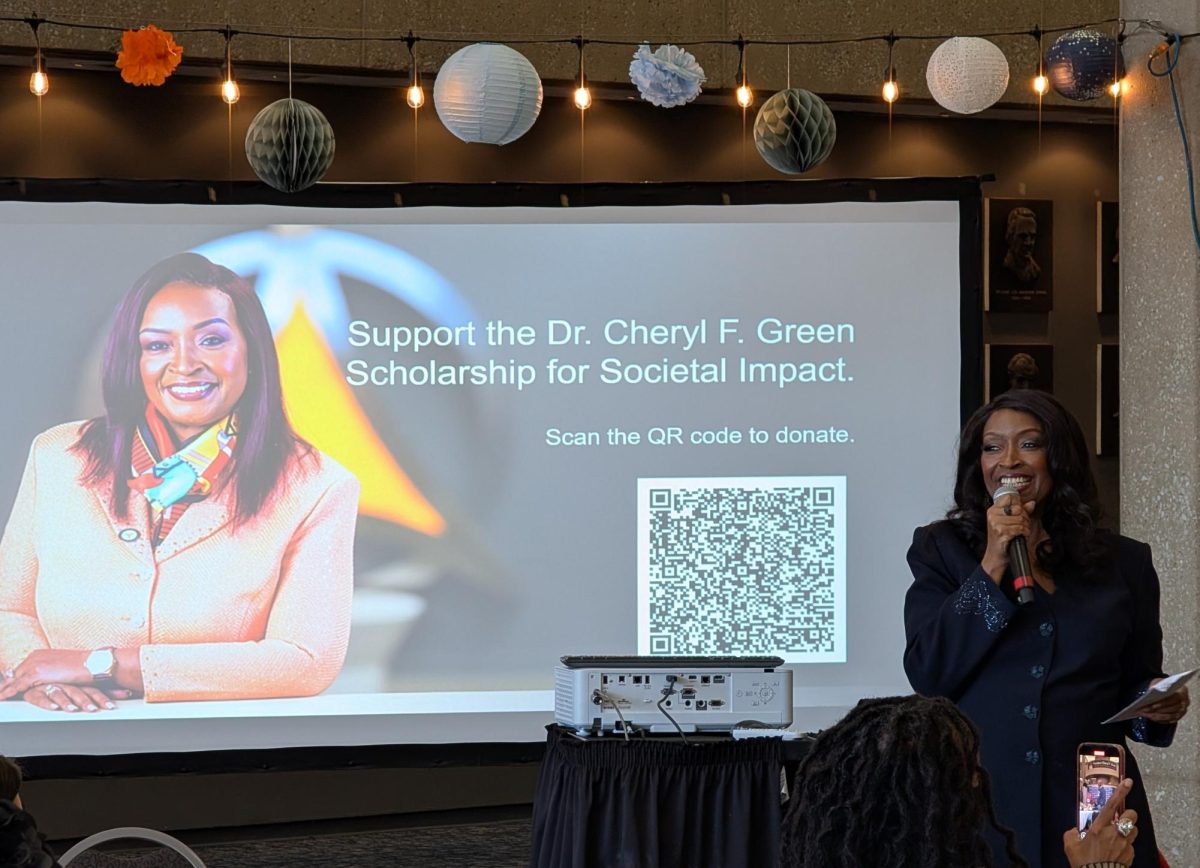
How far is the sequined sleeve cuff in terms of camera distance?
2.27m

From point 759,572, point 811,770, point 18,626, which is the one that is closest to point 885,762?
point 811,770

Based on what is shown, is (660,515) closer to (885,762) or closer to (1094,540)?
(1094,540)

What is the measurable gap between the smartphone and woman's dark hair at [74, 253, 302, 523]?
11.4ft

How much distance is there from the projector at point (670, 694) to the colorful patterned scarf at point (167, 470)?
7.30ft

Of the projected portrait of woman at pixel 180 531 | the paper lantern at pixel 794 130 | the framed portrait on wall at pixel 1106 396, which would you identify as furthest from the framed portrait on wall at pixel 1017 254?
the projected portrait of woman at pixel 180 531

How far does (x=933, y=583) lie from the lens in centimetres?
243

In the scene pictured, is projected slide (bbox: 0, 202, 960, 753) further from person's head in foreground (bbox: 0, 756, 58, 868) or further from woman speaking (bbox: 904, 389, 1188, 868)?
person's head in foreground (bbox: 0, 756, 58, 868)

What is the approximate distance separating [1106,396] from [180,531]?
4.11 metres

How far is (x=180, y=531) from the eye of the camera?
495 centimetres

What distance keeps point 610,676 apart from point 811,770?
61.3 inches

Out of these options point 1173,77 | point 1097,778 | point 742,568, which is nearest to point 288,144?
point 742,568

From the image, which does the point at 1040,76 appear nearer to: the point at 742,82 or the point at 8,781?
the point at 742,82

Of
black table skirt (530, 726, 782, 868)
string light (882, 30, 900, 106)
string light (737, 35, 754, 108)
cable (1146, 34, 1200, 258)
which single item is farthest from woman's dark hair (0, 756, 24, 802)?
string light (882, 30, 900, 106)

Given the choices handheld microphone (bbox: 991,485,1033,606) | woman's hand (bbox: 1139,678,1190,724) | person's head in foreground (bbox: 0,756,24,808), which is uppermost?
handheld microphone (bbox: 991,485,1033,606)
